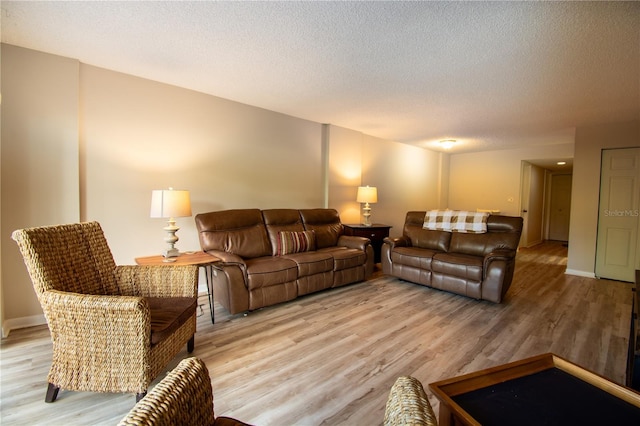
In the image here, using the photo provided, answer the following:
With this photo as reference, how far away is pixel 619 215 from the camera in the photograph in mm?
4082

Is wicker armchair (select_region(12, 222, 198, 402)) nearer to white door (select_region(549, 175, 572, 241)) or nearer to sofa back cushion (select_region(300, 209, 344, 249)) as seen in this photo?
sofa back cushion (select_region(300, 209, 344, 249))

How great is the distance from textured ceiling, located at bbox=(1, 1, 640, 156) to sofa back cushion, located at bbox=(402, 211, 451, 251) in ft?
5.32

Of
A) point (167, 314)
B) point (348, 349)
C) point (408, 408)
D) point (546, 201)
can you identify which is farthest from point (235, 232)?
point (546, 201)

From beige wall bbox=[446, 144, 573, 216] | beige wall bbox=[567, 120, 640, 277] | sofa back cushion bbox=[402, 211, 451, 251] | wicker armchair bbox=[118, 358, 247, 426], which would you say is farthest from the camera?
beige wall bbox=[446, 144, 573, 216]

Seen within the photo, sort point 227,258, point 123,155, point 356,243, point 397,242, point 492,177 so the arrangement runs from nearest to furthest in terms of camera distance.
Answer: point 227,258 → point 123,155 → point 356,243 → point 397,242 → point 492,177

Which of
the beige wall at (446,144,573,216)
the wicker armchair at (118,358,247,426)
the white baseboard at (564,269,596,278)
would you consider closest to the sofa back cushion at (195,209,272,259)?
the wicker armchair at (118,358,247,426)

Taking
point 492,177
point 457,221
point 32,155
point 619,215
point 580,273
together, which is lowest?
point 580,273

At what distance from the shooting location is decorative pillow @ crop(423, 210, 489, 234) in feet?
12.1

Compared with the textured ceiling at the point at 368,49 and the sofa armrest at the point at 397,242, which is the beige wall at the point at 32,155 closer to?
the textured ceiling at the point at 368,49

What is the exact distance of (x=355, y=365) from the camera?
1967 millimetres

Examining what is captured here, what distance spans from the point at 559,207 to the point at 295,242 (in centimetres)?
845

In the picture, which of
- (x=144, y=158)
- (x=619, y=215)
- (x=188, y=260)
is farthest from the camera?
(x=619, y=215)

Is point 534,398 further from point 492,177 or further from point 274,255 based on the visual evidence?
point 492,177

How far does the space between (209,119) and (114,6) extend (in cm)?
161
